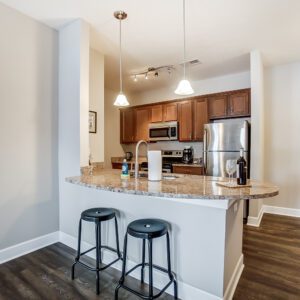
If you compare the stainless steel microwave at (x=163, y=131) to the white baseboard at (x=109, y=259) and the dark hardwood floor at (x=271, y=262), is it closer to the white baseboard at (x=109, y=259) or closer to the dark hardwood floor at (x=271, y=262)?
the dark hardwood floor at (x=271, y=262)

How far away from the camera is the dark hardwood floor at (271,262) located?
1915 mm

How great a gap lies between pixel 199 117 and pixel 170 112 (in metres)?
0.73

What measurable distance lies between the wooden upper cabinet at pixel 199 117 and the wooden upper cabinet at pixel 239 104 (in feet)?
1.63

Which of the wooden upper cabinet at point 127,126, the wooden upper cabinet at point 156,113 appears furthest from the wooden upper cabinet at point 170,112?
the wooden upper cabinet at point 127,126

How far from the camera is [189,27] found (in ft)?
9.03

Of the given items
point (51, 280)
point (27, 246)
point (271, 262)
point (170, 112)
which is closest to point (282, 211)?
point (271, 262)

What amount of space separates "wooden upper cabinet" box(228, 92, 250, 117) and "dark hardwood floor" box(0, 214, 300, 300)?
2.31m

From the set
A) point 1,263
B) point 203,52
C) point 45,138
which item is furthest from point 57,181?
point 203,52

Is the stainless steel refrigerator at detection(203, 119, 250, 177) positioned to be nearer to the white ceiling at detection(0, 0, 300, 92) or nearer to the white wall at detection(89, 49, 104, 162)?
the white ceiling at detection(0, 0, 300, 92)

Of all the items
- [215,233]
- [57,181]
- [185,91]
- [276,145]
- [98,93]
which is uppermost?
[98,93]

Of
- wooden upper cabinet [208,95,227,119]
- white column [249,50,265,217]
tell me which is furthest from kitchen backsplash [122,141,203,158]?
white column [249,50,265,217]

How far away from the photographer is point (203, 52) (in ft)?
11.4

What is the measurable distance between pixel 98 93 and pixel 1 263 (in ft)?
8.15

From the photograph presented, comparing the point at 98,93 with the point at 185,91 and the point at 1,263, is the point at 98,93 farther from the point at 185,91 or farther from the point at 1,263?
the point at 1,263
